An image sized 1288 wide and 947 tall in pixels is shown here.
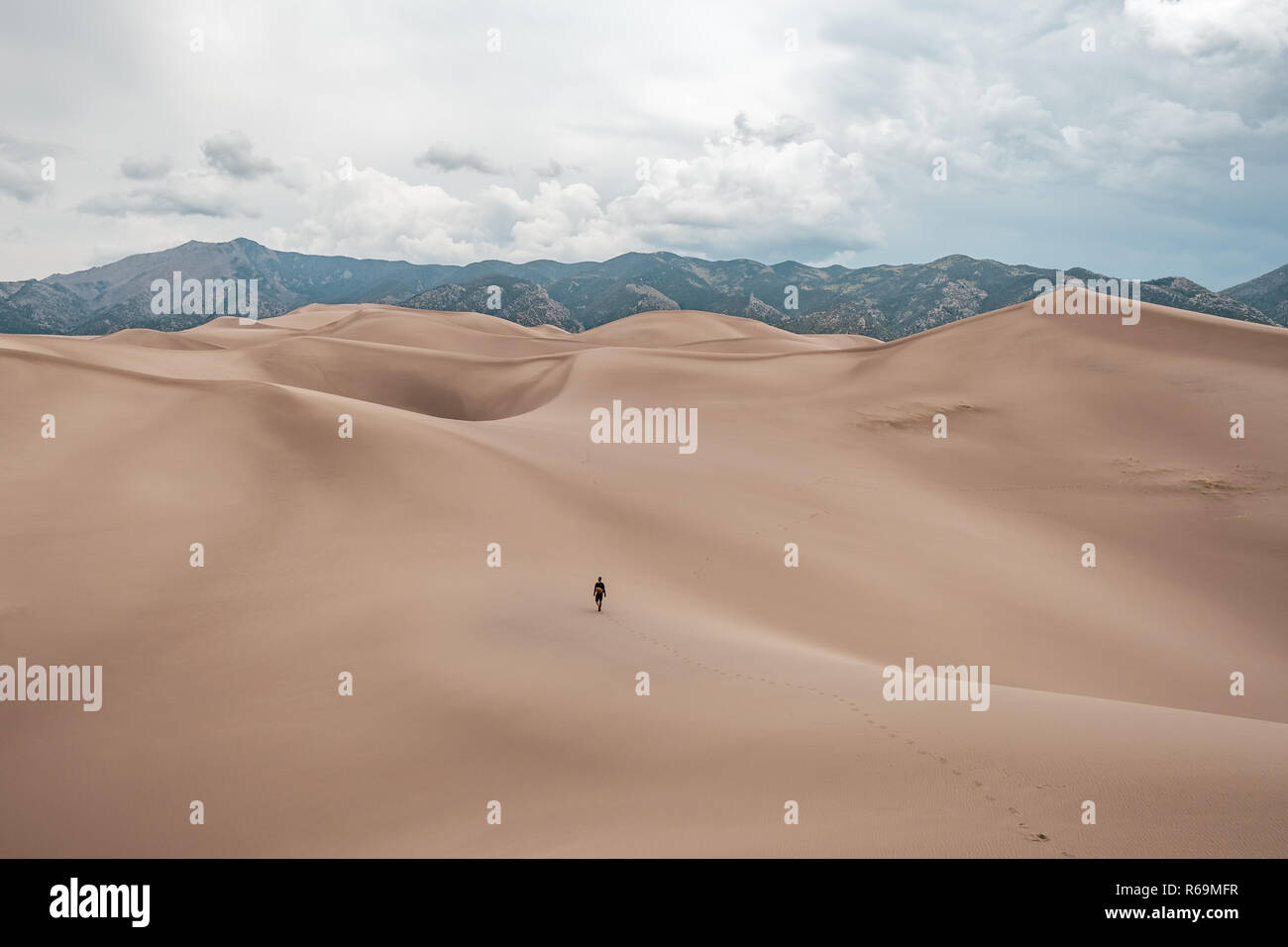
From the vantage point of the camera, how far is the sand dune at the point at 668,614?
7348 mm

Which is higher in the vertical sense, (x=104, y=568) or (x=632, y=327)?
(x=632, y=327)

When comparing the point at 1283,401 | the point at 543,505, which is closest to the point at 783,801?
the point at 543,505

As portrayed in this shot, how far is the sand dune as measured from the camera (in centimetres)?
735

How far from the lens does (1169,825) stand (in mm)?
5863

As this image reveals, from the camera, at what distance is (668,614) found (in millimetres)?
14328

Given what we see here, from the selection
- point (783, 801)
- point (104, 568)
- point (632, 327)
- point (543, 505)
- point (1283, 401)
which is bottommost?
point (783, 801)

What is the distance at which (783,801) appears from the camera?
281 inches

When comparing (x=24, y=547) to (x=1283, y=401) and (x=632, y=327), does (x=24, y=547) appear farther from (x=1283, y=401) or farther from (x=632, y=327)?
(x=632, y=327)
